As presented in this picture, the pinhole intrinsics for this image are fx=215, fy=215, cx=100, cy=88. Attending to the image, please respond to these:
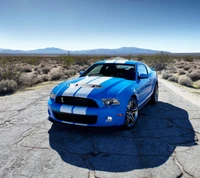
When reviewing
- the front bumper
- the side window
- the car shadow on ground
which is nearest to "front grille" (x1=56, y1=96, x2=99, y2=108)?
the front bumper

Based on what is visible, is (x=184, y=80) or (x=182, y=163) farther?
(x=184, y=80)

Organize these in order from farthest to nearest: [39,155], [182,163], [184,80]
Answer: [184,80] < [39,155] < [182,163]

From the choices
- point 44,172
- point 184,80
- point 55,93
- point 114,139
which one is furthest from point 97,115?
point 184,80

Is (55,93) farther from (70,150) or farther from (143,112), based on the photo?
(143,112)

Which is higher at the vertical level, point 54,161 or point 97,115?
point 97,115

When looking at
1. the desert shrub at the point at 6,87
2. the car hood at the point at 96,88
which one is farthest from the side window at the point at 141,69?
the desert shrub at the point at 6,87

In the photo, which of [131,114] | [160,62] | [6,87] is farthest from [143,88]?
[160,62]

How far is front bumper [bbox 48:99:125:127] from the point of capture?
4309 millimetres

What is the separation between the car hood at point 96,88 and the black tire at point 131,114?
0.42m

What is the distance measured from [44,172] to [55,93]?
1970 mm

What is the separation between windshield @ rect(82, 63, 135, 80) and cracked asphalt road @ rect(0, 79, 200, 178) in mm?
1259

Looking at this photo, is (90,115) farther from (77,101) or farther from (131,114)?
(131,114)

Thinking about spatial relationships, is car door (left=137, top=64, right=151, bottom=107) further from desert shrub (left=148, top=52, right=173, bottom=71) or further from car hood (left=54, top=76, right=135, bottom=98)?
desert shrub (left=148, top=52, right=173, bottom=71)

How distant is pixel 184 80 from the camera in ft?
46.4
